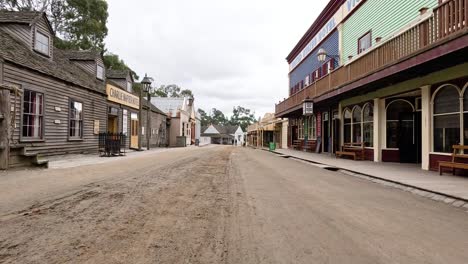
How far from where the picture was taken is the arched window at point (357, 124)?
55.4 ft

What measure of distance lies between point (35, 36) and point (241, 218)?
561 inches

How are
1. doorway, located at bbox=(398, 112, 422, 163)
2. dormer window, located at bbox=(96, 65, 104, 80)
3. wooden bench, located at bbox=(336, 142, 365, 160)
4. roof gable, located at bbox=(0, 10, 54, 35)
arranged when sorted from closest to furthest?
roof gable, located at bbox=(0, 10, 54, 35) → doorway, located at bbox=(398, 112, 422, 163) → wooden bench, located at bbox=(336, 142, 365, 160) → dormer window, located at bbox=(96, 65, 104, 80)

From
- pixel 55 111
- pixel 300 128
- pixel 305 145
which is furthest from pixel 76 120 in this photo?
pixel 300 128

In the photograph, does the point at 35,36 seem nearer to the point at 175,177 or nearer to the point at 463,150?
the point at 175,177

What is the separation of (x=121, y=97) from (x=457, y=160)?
65.9 feet

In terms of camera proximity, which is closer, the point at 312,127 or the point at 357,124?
the point at 357,124

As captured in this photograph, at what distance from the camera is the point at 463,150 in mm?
9953

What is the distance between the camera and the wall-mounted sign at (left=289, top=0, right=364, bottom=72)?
18469 millimetres

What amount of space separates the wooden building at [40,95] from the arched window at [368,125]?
44.0ft

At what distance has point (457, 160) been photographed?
10016 mm

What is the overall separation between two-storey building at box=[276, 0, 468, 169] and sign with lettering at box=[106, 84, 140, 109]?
40.0 ft

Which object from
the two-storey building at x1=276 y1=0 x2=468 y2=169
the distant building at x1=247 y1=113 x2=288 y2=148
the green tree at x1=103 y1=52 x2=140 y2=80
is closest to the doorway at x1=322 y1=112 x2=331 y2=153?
the two-storey building at x1=276 y1=0 x2=468 y2=169

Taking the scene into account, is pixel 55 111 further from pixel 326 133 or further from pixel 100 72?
pixel 326 133

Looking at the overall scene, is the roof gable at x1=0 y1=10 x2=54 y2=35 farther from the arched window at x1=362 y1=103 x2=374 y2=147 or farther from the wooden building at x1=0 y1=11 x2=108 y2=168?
the arched window at x1=362 y1=103 x2=374 y2=147
